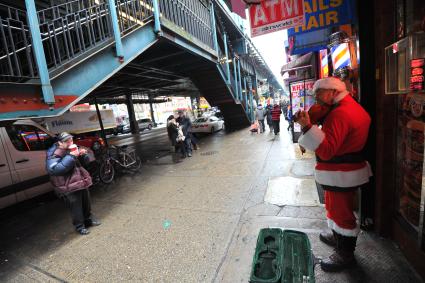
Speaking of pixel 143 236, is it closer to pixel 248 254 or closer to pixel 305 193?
pixel 248 254

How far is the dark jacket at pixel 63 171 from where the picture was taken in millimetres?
3529

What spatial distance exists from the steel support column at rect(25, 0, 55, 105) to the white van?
2402 millimetres

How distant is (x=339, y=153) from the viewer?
7.28 feet

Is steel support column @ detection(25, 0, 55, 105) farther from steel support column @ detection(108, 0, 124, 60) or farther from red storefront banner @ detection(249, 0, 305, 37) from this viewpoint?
red storefront banner @ detection(249, 0, 305, 37)

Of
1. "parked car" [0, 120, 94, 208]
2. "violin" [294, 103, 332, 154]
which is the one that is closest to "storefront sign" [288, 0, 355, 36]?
"violin" [294, 103, 332, 154]

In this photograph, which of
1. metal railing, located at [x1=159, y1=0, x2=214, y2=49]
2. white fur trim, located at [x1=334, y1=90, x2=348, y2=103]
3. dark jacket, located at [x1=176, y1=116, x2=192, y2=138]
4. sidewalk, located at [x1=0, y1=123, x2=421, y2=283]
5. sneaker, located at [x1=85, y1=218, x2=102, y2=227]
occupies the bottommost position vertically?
sidewalk, located at [x1=0, y1=123, x2=421, y2=283]

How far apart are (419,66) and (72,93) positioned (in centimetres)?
488

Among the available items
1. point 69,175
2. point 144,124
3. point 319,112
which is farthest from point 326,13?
point 144,124

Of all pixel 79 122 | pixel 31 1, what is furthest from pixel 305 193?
pixel 79 122

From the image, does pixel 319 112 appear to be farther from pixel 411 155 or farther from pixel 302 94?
pixel 302 94

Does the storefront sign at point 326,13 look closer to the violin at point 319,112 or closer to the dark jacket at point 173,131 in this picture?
the violin at point 319,112

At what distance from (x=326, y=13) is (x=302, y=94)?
3.81 metres

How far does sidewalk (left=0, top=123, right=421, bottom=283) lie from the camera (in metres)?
2.65

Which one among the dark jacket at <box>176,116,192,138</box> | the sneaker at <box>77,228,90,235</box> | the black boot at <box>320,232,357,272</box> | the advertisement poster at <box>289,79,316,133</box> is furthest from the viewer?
the dark jacket at <box>176,116,192,138</box>
